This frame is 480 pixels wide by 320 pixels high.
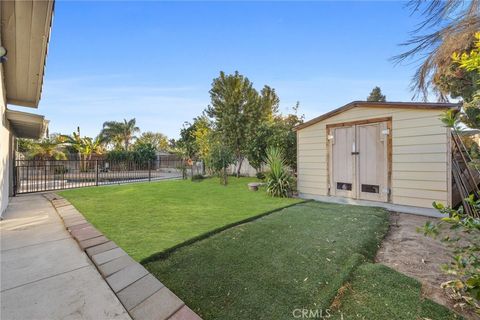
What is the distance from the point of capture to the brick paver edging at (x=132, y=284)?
1.59m

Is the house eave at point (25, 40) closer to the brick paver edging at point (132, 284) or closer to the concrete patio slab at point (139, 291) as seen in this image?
the brick paver edging at point (132, 284)

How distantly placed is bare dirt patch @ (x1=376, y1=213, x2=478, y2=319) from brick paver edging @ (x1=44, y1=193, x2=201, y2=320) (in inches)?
84.1

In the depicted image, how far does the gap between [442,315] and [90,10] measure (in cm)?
910

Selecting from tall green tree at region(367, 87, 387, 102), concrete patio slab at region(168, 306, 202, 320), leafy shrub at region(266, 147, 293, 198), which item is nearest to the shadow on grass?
concrete patio slab at region(168, 306, 202, 320)

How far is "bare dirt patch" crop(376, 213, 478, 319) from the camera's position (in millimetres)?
1825

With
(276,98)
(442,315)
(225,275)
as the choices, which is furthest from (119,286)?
(276,98)

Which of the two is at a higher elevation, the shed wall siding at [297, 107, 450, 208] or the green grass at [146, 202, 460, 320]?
the shed wall siding at [297, 107, 450, 208]

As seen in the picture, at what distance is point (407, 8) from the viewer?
8.02ft

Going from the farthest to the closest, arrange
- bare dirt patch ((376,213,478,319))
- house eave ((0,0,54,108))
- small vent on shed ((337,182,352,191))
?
1. small vent on shed ((337,182,352,191))
2. house eave ((0,0,54,108))
3. bare dirt patch ((376,213,478,319))

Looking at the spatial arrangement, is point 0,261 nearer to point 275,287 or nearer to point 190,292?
point 190,292

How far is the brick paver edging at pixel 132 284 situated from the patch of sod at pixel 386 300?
4.29 ft

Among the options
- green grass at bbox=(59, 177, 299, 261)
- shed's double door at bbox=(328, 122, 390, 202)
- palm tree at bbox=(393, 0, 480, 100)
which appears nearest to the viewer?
palm tree at bbox=(393, 0, 480, 100)

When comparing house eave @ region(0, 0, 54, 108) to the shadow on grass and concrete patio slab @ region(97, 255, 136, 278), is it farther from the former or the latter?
the shadow on grass

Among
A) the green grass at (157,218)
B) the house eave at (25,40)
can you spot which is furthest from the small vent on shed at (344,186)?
the house eave at (25,40)
